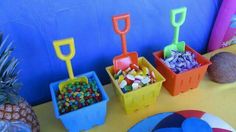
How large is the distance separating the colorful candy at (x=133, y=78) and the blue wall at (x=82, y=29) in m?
0.11

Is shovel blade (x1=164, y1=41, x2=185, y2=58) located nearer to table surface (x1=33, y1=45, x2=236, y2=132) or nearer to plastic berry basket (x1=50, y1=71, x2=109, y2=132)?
table surface (x1=33, y1=45, x2=236, y2=132)

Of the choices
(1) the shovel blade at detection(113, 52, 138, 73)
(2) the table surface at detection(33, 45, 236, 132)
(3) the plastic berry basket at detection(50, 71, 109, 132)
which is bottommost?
(2) the table surface at detection(33, 45, 236, 132)

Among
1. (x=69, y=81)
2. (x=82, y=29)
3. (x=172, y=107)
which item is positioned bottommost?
(x=172, y=107)

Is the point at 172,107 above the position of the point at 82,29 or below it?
below

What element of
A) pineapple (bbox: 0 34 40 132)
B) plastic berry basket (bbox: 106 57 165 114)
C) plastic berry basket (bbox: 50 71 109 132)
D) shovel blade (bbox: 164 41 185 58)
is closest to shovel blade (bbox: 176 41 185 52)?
shovel blade (bbox: 164 41 185 58)

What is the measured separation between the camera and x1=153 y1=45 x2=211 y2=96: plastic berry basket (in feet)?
1.94

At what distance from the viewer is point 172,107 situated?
60 centimetres

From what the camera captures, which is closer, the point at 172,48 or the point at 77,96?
the point at 77,96

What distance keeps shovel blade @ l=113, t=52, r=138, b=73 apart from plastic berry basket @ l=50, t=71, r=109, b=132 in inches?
3.1

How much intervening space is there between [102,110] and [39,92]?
9.2 inches

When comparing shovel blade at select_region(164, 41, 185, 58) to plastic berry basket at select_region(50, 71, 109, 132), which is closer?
plastic berry basket at select_region(50, 71, 109, 132)

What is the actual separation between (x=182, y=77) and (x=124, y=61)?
0.16 m

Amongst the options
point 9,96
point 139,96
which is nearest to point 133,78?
point 139,96

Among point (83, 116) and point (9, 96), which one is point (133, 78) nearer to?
point (83, 116)
